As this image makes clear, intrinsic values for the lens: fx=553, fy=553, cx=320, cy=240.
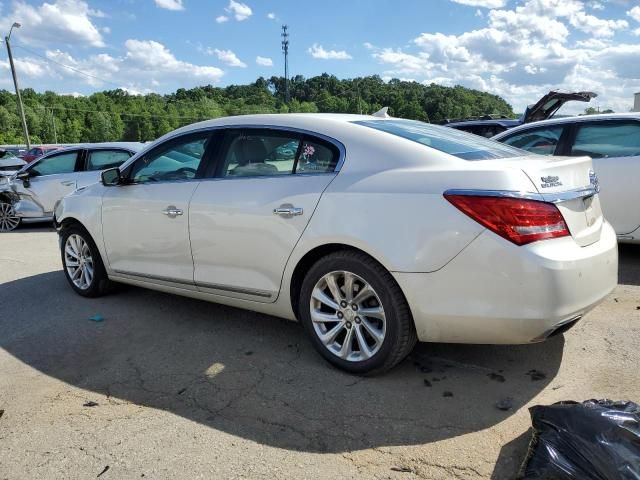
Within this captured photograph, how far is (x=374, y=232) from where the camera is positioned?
309 centimetres

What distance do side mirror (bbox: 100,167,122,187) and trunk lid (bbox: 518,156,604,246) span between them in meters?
3.30

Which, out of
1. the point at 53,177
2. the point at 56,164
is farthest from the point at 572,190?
the point at 56,164

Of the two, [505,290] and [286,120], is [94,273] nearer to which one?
[286,120]

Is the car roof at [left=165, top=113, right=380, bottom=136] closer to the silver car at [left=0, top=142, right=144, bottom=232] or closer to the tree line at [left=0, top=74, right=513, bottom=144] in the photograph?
the silver car at [left=0, top=142, right=144, bottom=232]

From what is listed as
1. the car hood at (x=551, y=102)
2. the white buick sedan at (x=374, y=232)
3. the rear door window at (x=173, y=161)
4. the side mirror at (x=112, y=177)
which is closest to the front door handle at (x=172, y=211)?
the white buick sedan at (x=374, y=232)

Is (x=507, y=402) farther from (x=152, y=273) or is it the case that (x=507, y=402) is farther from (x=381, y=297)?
(x=152, y=273)

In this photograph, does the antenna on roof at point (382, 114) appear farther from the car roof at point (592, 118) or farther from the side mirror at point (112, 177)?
the car roof at point (592, 118)

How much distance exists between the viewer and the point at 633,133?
566 centimetres

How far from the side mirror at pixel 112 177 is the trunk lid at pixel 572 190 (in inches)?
130

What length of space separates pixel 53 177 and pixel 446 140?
28.3ft

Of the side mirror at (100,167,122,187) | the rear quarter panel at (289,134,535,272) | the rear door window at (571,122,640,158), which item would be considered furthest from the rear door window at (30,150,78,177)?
the rear door window at (571,122,640,158)

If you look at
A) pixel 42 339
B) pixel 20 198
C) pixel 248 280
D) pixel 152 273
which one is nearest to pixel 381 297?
pixel 248 280

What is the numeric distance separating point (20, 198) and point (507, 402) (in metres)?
9.92

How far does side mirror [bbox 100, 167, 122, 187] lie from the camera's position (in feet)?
15.6
